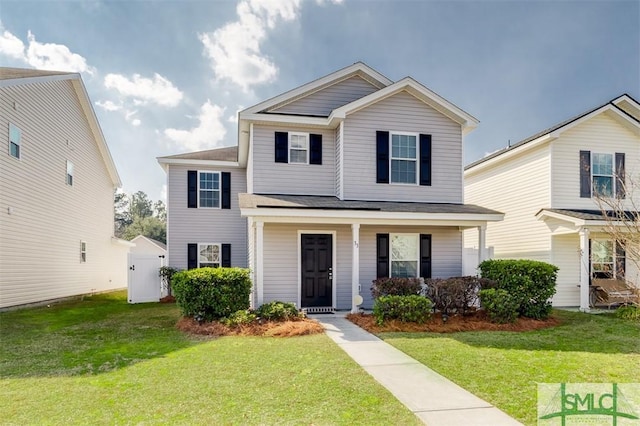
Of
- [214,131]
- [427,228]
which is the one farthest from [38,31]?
[427,228]

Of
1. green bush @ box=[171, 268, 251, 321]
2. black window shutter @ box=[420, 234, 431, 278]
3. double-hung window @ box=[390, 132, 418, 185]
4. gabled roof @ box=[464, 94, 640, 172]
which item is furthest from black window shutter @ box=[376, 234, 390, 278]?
gabled roof @ box=[464, 94, 640, 172]

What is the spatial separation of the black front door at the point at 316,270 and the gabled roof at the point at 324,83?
4177mm

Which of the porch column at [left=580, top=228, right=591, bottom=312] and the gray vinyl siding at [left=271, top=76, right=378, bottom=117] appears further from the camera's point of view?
the gray vinyl siding at [left=271, top=76, right=378, bottom=117]

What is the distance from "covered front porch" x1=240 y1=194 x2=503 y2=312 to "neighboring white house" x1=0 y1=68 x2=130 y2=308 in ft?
24.8

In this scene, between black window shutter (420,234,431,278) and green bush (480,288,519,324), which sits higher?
black window shutter (420,234,431,278)

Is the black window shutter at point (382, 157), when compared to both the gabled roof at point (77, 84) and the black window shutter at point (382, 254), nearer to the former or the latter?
the black window shutter at point (382, 254)

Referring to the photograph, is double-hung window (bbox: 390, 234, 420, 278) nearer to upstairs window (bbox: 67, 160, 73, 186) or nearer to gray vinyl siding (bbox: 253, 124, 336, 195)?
gray vinyl siding (bbox: 253, 124, 336, 195)

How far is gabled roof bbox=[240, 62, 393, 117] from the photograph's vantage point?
11638 millimetres

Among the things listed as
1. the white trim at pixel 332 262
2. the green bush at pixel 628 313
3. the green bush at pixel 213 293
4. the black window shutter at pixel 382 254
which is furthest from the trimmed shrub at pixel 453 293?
the green bush at pixel 213 293

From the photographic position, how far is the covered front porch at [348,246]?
10203 millimetres

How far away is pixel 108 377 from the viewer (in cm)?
525

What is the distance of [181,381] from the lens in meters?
5.09

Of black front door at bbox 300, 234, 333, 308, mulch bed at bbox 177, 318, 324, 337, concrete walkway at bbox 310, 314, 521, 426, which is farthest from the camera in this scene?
black front door at bbox 300, 234, 333, 308

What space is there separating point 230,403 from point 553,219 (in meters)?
12.3
